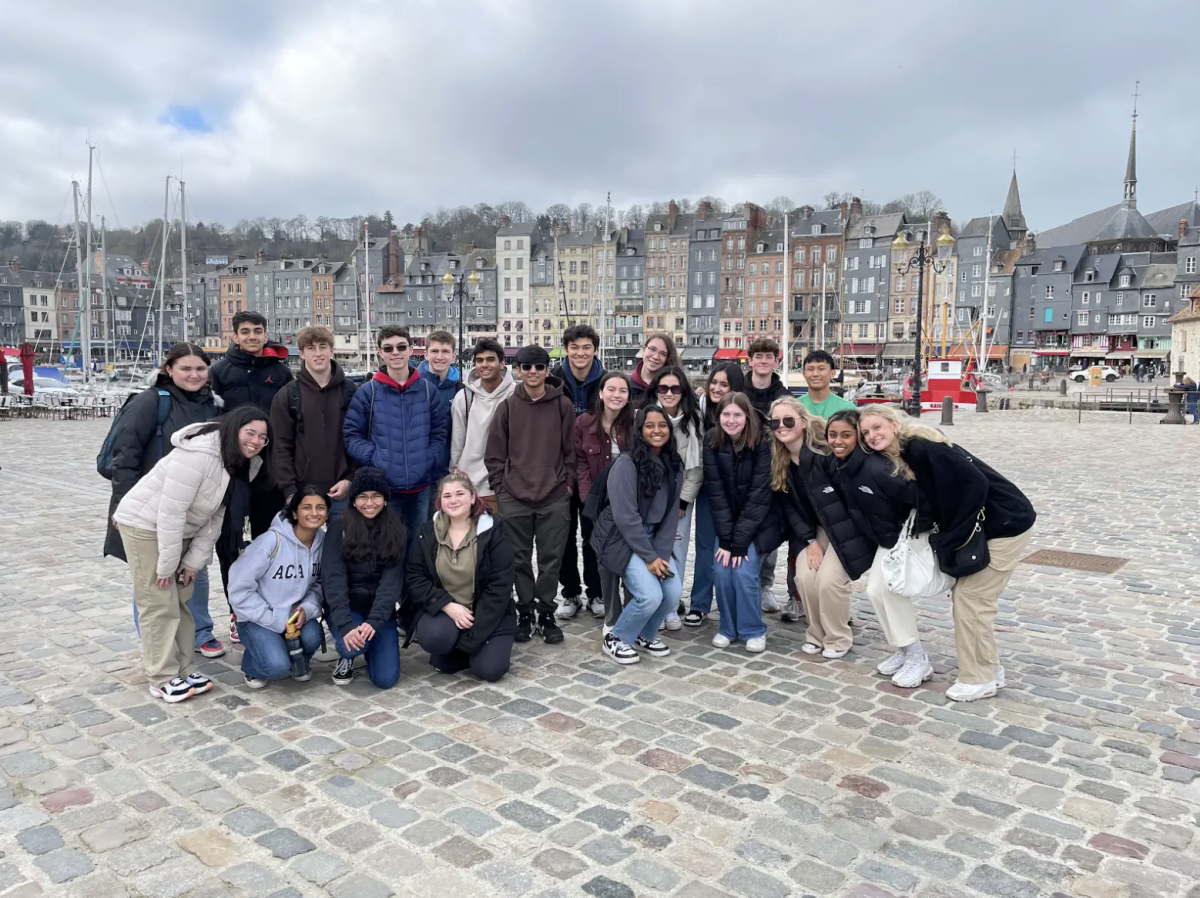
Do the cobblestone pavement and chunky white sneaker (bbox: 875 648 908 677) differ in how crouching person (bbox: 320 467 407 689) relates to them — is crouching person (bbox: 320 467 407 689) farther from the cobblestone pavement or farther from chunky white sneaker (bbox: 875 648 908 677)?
chunky white sneaker (bbox: 875 648 908 677)

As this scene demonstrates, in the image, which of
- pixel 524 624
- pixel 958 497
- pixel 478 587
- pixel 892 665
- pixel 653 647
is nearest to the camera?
pixel 958 497

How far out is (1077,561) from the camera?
8.83 meters

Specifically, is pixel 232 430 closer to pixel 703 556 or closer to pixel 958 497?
pixel 703 556

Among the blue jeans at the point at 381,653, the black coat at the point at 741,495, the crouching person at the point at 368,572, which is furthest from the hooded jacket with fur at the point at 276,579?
the black coat at the point at 741,495

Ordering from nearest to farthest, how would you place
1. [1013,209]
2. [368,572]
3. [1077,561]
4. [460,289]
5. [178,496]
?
[178,496]
[368,572]
[1077,561]
[460,289]
[1013,209]

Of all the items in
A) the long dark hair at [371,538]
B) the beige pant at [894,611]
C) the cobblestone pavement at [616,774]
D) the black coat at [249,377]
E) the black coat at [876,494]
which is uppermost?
the black coat at [249,377]

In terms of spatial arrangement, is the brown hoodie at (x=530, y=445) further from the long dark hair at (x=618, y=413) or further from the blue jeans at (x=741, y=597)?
the blue jeans at (x=741, y=597)

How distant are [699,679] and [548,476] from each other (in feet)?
5.63

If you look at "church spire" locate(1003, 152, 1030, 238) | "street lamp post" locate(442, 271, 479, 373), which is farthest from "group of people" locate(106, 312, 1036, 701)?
"church spire" locate(1003, 152, 1030, 238)

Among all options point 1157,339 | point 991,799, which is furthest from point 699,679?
point 1157,339

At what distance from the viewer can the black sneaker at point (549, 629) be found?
6.15 m

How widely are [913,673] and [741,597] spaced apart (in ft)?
4.01

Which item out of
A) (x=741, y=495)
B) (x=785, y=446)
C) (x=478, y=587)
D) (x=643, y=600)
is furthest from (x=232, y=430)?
(x=785, y=446)

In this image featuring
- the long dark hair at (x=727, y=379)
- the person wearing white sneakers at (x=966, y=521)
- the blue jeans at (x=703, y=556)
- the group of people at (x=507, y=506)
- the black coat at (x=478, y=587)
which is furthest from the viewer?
the blue jeans at (x=703, y=556)
